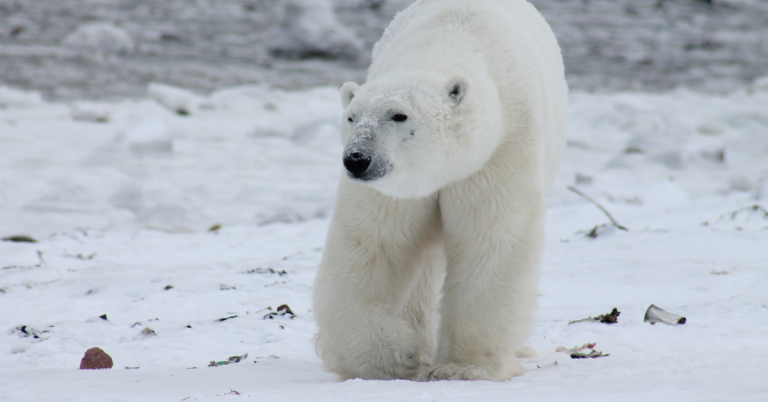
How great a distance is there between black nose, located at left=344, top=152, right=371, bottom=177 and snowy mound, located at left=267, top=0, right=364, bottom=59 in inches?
614

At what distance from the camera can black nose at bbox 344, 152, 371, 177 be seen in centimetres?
244

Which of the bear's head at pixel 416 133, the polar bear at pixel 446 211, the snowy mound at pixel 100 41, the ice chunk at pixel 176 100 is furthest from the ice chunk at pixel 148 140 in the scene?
the snowy mound at pixel 100 41

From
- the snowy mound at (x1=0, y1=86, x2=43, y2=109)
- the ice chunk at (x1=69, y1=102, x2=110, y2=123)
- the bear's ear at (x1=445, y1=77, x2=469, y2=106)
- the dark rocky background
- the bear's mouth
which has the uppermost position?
the bear's ear at (x1=445, y1=77, x2=469, y2=106)

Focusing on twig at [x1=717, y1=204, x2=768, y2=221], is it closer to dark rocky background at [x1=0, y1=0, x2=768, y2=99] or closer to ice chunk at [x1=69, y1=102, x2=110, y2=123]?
ice chunk at [x1=69, y1=102, x2=110, y2=123]

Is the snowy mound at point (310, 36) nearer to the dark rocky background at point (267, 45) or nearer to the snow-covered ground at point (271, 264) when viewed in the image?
the dark rocky background at point (267, 45)

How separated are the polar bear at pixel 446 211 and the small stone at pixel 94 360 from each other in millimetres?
863

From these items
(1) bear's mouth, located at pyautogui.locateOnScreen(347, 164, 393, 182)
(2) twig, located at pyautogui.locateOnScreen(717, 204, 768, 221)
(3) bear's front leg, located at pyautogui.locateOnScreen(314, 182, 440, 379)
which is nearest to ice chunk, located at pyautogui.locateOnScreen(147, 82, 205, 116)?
(2) twig, located at pyautogui.locateOnScreen(717, 204, 768, 221)

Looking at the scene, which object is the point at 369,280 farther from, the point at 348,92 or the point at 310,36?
the point at 310,36

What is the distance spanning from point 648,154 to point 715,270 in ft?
18.1

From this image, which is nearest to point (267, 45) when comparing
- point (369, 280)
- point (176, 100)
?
point (176, 100)

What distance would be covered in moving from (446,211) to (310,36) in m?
15.5

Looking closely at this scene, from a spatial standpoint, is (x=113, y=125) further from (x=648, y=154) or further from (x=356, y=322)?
(x=356, y=322)

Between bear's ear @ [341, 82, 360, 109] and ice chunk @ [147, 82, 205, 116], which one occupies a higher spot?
bear's ear @ [341, 82, 360, 109]

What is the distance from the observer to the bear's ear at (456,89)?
2.62 meters
